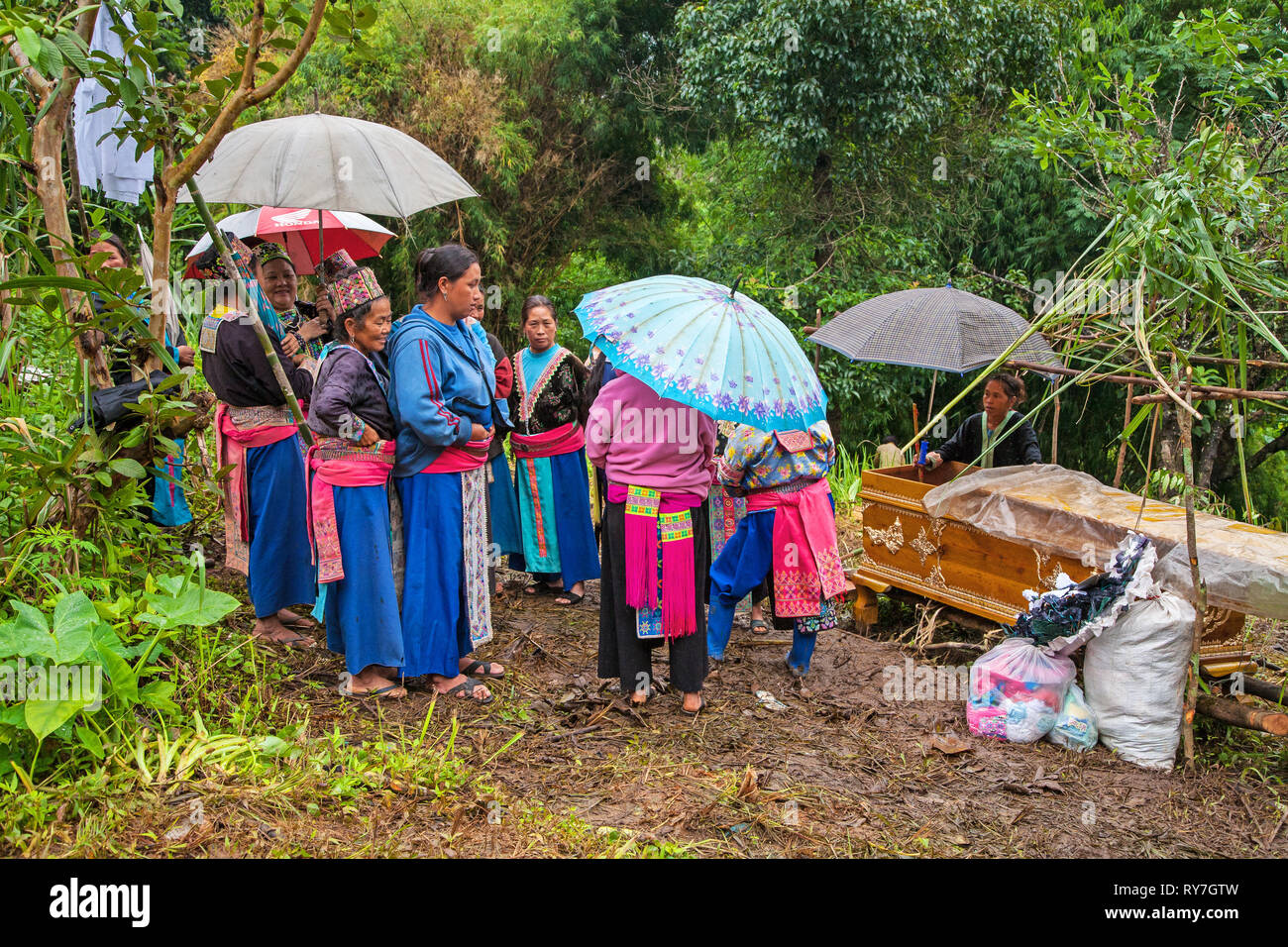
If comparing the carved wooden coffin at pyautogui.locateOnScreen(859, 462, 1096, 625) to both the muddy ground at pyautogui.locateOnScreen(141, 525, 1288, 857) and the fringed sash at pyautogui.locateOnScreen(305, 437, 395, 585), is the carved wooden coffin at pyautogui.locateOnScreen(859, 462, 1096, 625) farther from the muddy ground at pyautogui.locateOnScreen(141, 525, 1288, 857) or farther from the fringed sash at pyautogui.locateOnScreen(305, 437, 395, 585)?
the fringed sash at pyautogui.locateOnScreen(305, 437, 395, 585)

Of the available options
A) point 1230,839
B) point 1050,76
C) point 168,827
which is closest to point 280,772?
point 168,827

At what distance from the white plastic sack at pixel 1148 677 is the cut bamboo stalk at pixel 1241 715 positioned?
0.52 feet

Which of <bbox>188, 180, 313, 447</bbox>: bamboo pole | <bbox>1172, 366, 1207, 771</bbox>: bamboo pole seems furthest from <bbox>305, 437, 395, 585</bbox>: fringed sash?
<bbox>1172, 366, 1207, 771</bbox>: bamboo pole

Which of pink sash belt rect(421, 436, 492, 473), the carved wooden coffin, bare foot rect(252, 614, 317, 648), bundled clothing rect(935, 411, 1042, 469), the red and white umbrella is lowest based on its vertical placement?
bare foot rect(252, 614, 317, 648)

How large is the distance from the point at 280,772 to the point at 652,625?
5.16 ft

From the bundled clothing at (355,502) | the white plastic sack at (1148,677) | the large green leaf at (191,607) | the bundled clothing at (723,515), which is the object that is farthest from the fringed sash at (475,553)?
the white plastic sack at (1148,677)

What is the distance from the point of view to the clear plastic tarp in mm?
4016

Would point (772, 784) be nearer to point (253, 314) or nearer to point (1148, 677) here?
point (1148, 677)

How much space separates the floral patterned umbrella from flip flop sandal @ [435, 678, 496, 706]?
1589 mm

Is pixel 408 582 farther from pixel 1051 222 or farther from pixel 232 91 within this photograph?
pixel 1051 222

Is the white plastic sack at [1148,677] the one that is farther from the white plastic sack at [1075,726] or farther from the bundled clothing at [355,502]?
the bundled clothing at [355,502]

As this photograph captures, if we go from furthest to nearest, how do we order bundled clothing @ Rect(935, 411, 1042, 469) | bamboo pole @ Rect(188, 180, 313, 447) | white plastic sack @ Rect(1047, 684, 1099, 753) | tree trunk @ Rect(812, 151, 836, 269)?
tree trunk @ Rect(812, 151, 836, 269)
bundled clothing @ Rect(935, 411, 1042, 469)
white plastic sack @ Rect(1047, 684, 1099, 753)
bamboo pole @ Rect(188, 180, 313, 447)

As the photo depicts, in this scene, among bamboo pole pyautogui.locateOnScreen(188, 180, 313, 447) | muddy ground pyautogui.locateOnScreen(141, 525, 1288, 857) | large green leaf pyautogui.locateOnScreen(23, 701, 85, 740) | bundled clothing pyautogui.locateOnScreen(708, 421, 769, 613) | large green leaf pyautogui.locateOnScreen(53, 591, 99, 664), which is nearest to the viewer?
large green leaf pyautogui.locateOnScreen(23, 701, 85, 740)

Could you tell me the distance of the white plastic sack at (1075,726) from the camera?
13.9ft
